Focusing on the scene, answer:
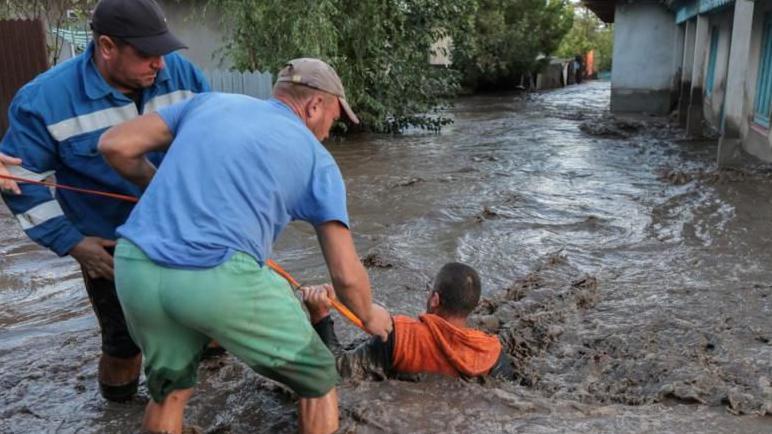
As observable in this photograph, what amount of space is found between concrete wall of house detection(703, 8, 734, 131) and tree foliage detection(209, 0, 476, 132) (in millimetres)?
4735

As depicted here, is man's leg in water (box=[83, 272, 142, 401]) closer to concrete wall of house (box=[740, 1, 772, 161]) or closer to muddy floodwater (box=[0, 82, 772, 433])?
muddy floodwater (box=[0, 82, 772, 433])

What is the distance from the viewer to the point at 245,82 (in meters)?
11.5

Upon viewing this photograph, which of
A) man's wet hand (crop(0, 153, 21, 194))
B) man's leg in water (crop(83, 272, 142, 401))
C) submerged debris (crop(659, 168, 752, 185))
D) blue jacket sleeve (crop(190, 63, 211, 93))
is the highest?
blue jacket sleeve (crop(190, 63, 211, 93))

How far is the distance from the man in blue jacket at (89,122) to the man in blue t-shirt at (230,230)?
461 millimetres

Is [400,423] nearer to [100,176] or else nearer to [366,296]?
[366,296]

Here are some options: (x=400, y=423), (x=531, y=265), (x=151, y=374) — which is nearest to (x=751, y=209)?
(x=531, y=265)

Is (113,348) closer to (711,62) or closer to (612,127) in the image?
(612,127)

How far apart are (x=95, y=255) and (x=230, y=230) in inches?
39.8

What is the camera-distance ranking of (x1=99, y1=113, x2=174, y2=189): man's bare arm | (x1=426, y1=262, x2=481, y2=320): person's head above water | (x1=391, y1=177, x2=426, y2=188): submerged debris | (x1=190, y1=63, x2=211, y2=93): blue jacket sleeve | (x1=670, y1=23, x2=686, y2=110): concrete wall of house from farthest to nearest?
(x1=670, y1=23, x2=686, y2=110): concrete wall of house, (x1=391, y1=177, x2=426, y2=188): submerged debris, (x1=426, y1=262, x2=481, y2=320): person's head above water, (x1=190, y1=63, x2=211, y2=93): blue jacket sleeve, (x1=99, y1=113, x2=174, y2=189): man's bare arm

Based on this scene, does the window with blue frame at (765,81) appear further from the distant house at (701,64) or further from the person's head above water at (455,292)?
the person's head above water at (455,292)

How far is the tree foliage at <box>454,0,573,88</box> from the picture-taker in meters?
28.0

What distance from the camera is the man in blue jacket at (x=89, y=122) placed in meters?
2.79

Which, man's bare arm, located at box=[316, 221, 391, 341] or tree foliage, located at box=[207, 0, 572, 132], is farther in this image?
tree foliage, located at box=[207, 0, 572, 132]

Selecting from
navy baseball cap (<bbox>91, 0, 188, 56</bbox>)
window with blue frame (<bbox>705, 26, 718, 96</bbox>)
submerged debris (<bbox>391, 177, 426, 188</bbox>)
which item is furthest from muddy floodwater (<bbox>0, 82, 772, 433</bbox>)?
window with blue frame (<bbox>705, 26, 718, 96</bbox>)
